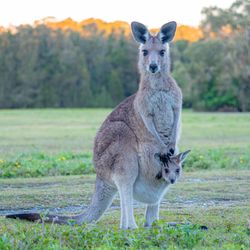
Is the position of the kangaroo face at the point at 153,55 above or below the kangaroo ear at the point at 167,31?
below

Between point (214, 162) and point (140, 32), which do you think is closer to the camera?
point (140, 32)

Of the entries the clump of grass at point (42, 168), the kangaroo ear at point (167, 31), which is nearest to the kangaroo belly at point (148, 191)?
the kangaroo ear at point (167, 31)

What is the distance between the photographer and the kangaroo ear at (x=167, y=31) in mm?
7191

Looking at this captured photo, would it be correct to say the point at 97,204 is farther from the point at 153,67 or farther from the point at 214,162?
the point at 214,162

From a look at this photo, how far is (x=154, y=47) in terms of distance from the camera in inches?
279

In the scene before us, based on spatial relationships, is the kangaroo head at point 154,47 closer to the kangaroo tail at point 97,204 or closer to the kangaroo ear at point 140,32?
the kangaroo ear at point 140,32

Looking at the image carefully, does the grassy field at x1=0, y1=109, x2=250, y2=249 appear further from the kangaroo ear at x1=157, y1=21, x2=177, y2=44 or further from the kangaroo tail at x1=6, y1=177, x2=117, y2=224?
the kangaroo ear at x1=157, y1=21, x2=177, y2=44

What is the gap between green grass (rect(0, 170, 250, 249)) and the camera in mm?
5789

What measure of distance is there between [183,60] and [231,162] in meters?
50.7

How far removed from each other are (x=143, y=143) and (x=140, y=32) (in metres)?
1.23

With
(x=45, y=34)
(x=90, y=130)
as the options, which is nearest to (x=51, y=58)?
(x=45, y=34)

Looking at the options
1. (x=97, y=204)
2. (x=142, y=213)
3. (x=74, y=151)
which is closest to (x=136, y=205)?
(x=142, y=213)

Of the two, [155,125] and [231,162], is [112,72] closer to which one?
[231,162]

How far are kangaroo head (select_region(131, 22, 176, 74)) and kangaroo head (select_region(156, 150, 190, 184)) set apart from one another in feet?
3.05
